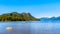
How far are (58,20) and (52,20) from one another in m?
7.44

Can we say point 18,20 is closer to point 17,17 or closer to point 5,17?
point 17,17

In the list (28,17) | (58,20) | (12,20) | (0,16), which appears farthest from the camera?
(28,17)

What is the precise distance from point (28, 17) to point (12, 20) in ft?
72.7

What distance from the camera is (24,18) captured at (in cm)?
13200

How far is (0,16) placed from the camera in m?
112

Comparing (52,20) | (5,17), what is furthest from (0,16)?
(52,20)

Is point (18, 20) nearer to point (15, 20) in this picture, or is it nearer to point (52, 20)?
point (15, 20)

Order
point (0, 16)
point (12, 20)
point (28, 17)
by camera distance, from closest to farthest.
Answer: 1. point (0, 16)
2. point (12, 20)
3. point (28, 17)

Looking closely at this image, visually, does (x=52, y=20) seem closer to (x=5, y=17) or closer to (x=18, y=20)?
(x=18, y=20)

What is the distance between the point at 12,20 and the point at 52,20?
38.2 m

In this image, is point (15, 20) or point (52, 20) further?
point (52, 20)

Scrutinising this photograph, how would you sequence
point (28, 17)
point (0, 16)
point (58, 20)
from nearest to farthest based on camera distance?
1. point (0, 16)
2. point (58, 20)
3. point (28, 17)

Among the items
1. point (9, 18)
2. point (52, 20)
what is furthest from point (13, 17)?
point (52, 20)

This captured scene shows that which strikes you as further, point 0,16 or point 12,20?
point 12,20
